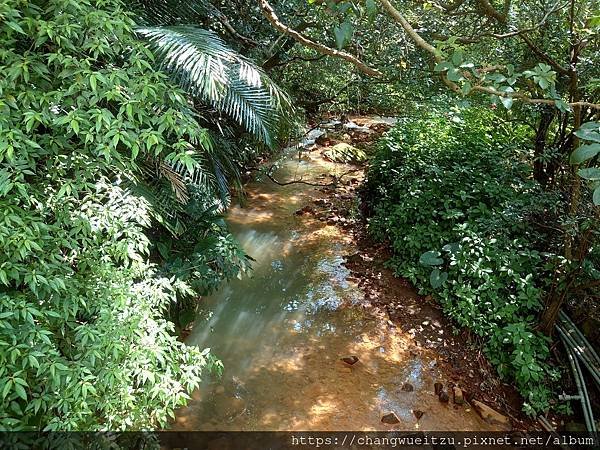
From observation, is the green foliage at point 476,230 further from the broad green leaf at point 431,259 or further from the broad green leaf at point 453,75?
the broad green leaf at point 453,75

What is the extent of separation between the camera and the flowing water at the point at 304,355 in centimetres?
275

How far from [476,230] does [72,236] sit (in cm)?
300

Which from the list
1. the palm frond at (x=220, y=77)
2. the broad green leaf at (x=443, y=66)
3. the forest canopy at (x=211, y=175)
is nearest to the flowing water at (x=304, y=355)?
the forest canopy at (x=211, y=175)

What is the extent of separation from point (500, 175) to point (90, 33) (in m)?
3.46

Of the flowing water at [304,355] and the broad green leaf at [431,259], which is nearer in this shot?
the flowing water at [304,355]

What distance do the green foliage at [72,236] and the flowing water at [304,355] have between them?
3.15 feet

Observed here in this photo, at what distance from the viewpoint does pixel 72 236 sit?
6.23 ft

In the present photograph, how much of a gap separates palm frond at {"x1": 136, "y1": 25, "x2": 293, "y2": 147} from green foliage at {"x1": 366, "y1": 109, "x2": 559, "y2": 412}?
166cm

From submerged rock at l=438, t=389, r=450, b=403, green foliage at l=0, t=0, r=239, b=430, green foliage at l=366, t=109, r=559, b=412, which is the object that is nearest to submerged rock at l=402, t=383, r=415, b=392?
submerged rock at l=438, t=389, r=450, b=403

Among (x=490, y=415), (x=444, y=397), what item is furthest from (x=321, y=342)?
(x=490, y=415)

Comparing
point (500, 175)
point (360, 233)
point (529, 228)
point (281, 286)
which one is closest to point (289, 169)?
point (360, 233)

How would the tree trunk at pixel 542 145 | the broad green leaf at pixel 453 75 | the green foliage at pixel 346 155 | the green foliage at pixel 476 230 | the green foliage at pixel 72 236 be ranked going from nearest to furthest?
1. the green foliage at pixel 72 236
2. the broad green leaf at pixel 453 75
3. the green foliage at pixel 476 230
4. the tree trunk at pixel 542 145
5. the green foliage at pixel 346 155

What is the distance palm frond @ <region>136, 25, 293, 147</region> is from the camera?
2.55 meters

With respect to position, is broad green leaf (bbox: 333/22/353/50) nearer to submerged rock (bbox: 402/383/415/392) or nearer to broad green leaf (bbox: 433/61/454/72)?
broad green leaf (bbox: 433/61/454/72)
